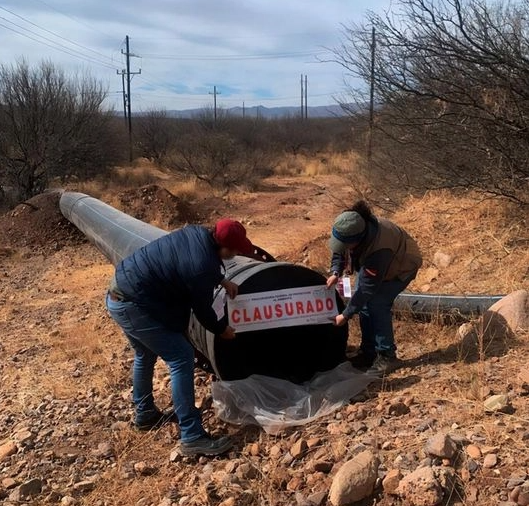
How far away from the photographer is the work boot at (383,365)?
4.45 m

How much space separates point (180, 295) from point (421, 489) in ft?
5.99

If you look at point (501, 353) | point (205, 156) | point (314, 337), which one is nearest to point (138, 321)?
point (314, 337)

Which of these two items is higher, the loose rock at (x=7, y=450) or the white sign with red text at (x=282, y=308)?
the white sign with red text at (x=282, y=308)

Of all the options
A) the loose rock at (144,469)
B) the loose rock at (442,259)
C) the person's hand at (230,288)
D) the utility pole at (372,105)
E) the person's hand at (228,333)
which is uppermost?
the utility pole at (372,105)

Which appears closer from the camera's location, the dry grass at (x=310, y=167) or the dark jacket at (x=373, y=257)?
the dark jacket at (x=373, y=257)

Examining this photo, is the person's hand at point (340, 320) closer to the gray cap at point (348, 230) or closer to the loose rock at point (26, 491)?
the gray cap at point (348, 230)

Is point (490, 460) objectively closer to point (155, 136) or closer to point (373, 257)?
point (373, 257)

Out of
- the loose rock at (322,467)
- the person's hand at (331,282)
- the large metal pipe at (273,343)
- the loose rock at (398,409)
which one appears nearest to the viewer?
the loose rock at (322,467)

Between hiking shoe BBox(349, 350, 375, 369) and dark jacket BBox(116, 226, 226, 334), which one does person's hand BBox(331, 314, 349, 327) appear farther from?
dark jacket BBox(116, 226, 226, 334)

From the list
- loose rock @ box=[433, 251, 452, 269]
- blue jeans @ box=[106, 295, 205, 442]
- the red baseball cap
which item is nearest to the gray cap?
the red baseball cap

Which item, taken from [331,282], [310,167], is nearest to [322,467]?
[331,282]

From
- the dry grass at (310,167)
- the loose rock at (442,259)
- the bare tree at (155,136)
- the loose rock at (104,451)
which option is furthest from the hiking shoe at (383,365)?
the bare tree at (155,136)

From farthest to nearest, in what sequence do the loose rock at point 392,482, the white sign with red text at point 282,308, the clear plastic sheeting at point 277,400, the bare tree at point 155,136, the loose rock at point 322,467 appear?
the bare tree at point 155,136 < the white sign with red text at point 282,308 < the clear plastic sheeting at point 277,400 < the loose rock at point 322,467 < the loose rock at point 392,482

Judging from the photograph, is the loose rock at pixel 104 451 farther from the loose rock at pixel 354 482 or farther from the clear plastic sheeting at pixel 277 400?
the loose rock at pixel 354 482
